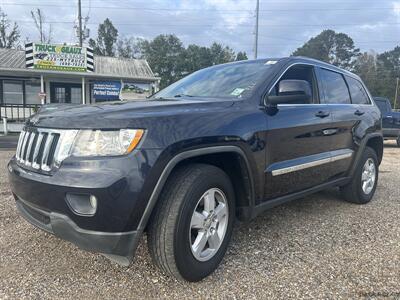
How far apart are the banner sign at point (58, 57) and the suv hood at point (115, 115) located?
653 inches

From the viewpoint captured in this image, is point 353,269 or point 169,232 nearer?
point 169,232

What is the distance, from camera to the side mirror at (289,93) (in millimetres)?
3188

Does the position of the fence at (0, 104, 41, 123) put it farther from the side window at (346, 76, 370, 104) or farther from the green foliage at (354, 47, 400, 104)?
the green foliage at (354, 47, 400, 104)

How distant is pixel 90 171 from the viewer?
2.27 metres

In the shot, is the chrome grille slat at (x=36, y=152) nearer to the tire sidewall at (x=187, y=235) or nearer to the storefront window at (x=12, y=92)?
the tire sidewall at (x=187, y=235)

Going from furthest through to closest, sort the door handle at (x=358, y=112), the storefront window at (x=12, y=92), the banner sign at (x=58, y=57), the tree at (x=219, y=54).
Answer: the tree at (x=219, y=54)
the storefront window at (x=12, y=92)
the banner sign at (x=58, y=57)
the door handle at (x=358, y=112)

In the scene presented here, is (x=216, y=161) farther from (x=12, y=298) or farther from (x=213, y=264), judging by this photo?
(x=12, y=298)

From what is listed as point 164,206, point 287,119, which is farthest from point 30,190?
point 287,119

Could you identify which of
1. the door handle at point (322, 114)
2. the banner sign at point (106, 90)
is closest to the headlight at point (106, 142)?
the door handle at point (322, 114)

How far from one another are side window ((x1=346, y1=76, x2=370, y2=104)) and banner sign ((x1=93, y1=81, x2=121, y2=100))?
16.1 m

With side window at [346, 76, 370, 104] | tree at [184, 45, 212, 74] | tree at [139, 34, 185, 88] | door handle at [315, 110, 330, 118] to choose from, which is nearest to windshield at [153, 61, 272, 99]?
door handle at [315, 110, 330, 118]

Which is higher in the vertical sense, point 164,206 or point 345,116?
point 345,116

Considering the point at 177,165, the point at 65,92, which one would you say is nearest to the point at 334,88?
the point at 177,165

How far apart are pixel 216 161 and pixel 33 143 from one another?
1.42 metres
